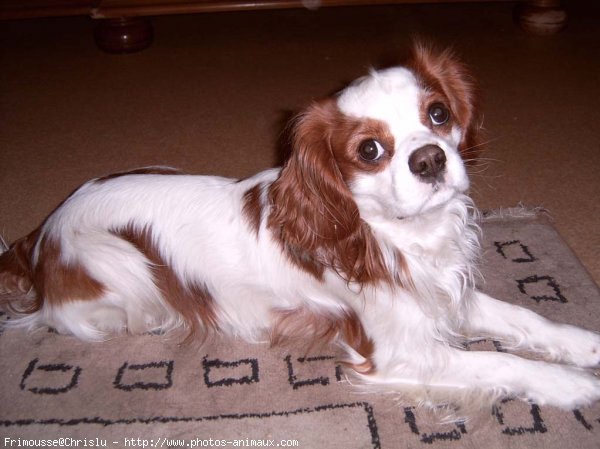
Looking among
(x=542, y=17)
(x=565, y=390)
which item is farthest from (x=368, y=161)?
(x=542, y=17)

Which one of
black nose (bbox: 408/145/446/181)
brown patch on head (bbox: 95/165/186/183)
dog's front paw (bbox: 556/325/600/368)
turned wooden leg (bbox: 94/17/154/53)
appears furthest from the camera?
turned wooden leg (bbox: 94/17/154/53)

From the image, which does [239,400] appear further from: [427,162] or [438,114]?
[438,114]

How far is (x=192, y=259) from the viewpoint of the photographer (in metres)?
2.06

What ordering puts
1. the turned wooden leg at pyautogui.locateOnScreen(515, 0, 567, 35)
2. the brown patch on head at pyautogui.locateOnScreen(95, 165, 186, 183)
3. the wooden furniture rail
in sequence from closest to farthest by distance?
the brown patch on head at pyautogui.locateOnScreen(95, 165, 186, 183)
the wooden furniture rail
the turned wooden leg at pyautogui.locateOnScreen(515, 0, 567, 35)

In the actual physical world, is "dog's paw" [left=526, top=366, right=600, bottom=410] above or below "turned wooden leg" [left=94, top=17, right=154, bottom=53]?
below

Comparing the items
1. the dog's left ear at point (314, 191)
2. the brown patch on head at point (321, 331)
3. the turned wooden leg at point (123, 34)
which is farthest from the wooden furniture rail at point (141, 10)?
the brown patch on head at point (321, 331)

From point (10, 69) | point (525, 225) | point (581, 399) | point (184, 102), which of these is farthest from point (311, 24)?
point (581, 399)

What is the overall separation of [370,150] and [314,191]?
0.77ft

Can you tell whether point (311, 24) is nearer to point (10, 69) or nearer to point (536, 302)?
point (10, 69)

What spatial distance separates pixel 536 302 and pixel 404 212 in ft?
3.10

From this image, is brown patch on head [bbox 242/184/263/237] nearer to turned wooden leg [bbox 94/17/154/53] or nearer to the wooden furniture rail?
the wooden furniture rail

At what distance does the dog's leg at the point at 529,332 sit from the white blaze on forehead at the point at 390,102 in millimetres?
837

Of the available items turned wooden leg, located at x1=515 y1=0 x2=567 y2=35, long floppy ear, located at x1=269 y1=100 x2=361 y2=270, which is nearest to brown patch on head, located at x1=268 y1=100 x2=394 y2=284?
long floppy ear, located at x1=269 y1=100 x2=361 y2=270

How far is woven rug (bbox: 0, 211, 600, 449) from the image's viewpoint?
1805mm
